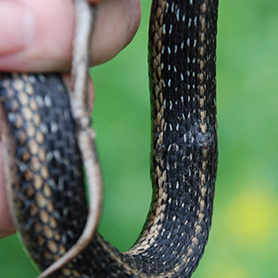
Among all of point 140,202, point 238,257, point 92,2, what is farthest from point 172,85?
point 238,257

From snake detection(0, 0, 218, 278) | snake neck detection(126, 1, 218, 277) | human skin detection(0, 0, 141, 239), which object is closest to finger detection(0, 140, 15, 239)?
human skin detection(0, 0, 141, 239)

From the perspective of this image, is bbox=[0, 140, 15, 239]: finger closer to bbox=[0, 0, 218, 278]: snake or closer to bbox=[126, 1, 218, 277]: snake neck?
bbox=[0, 0, 218, 278]: snake

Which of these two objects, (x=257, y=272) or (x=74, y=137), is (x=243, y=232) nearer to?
(x=257, y=272)

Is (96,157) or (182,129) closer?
(96,157)

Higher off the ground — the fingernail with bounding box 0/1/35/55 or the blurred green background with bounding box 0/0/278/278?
the fingernail with bounding box 0/1/35/55

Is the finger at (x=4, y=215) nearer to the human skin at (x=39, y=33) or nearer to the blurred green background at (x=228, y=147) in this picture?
the human skin at (x=39, y=33)

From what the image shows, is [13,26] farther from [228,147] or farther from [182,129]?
[228,147]

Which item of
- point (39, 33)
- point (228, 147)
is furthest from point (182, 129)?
point (228, 147)
